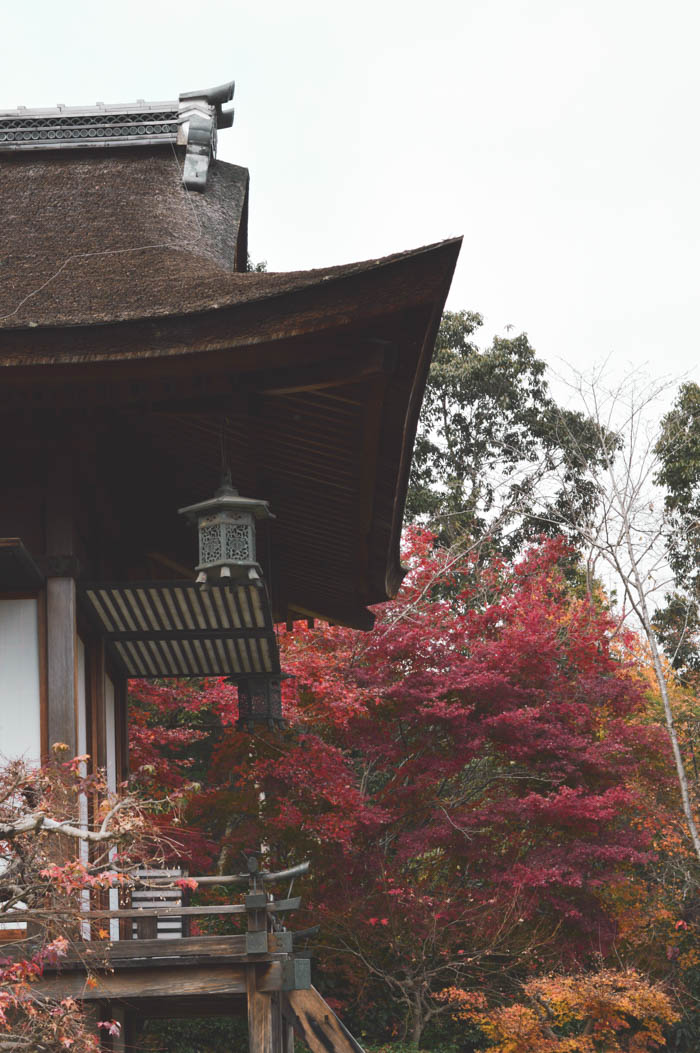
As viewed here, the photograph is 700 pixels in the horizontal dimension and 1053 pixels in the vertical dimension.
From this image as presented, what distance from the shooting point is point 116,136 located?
8.88 meters

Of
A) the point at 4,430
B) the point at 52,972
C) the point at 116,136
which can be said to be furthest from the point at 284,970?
the point at 116,136

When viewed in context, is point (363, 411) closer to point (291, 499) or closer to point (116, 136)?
point (291, 499)

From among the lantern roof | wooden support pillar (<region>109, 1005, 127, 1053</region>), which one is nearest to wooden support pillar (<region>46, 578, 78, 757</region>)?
the lantern roof

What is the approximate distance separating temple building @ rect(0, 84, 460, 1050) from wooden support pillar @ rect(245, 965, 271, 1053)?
0.09 ft

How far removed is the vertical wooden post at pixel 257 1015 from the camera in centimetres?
534

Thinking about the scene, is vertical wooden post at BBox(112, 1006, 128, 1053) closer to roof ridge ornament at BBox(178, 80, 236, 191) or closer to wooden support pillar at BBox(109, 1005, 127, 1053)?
wooden support pillar at BBox(109, 1005, 127, 1053)

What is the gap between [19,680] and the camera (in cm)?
555

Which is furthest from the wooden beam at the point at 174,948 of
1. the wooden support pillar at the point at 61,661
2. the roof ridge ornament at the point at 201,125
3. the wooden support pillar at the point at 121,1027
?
the roof ridge ornament at the point at 201,125

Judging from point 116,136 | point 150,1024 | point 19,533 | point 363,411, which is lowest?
point 150,1024

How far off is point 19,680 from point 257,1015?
187cm

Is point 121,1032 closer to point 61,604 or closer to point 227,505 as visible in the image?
point 61,604

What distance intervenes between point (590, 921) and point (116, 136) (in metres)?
9.65

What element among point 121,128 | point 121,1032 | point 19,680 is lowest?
point 121,1032

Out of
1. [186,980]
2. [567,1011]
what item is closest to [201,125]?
[186,980]
